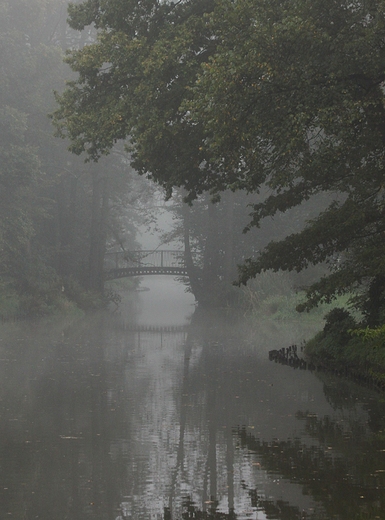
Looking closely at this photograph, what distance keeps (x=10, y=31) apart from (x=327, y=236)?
30.2m

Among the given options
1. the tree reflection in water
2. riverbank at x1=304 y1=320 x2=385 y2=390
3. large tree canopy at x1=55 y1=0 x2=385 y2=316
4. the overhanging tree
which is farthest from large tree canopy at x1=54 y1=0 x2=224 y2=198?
the tree reflection in water

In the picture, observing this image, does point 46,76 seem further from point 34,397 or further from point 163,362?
point 34,397

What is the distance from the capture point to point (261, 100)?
1670cm

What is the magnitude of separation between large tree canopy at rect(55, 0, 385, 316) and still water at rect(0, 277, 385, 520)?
338 centimetres

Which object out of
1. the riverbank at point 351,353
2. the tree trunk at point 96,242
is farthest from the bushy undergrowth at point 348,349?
the tree trunk at point 96,242

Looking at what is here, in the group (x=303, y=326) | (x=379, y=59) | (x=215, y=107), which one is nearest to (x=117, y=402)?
(x=215, y=107)

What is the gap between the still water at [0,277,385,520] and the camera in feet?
27.9

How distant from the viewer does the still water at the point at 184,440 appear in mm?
8516

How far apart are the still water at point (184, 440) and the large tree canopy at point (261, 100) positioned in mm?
3383

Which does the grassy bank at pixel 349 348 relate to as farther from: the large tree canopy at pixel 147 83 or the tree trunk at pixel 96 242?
the tree trunk at pixel 96 242

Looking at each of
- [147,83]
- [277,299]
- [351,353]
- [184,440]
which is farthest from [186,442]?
[277,299]

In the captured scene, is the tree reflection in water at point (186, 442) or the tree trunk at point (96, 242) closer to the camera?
the tree reflection in water at point (186, 442)

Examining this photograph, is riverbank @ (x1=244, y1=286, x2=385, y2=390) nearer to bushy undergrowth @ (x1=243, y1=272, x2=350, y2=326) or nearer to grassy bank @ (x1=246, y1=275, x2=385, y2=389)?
grassy bank @ (x1=246, y1=275, x2=385, y2=389)

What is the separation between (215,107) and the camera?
1648 centimetres
